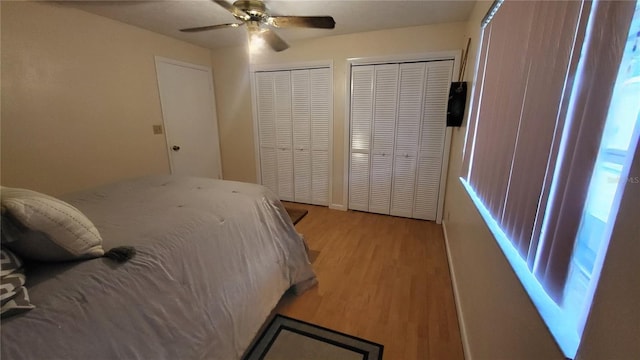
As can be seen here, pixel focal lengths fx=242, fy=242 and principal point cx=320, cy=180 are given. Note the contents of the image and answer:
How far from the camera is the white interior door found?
310cm

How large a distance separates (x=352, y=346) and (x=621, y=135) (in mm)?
1482

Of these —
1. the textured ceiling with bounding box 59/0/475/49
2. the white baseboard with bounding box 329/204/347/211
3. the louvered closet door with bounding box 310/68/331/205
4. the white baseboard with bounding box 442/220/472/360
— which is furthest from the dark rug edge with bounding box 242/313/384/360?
the textured ceiling with bounding box 59/0/475/49

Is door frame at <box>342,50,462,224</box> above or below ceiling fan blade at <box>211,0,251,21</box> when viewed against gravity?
below

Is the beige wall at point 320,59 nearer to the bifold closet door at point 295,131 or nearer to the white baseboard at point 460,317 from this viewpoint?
the bifold closet door at point 295,131

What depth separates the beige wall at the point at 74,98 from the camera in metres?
1.93

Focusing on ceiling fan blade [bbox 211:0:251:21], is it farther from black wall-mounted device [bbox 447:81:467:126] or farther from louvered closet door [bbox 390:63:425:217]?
black wall-mounted device [bbox 447:81:467:126]

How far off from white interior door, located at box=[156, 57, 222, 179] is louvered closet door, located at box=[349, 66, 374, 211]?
2.21m

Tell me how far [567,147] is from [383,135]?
2550 mm

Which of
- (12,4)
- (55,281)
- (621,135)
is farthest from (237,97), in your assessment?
(621,135)

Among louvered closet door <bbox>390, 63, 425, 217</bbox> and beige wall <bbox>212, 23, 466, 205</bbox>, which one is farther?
louvered closet door <bbox>390, 63, 425, 217</bbox>

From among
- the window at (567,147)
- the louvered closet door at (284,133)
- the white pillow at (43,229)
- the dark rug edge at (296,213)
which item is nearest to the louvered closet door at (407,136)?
the dark rug edge at (296,213)

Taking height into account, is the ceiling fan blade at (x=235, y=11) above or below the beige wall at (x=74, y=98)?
above

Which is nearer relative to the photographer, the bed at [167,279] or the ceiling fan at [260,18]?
the bed at [167,279]

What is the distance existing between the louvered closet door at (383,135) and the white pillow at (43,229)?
2851 mm
